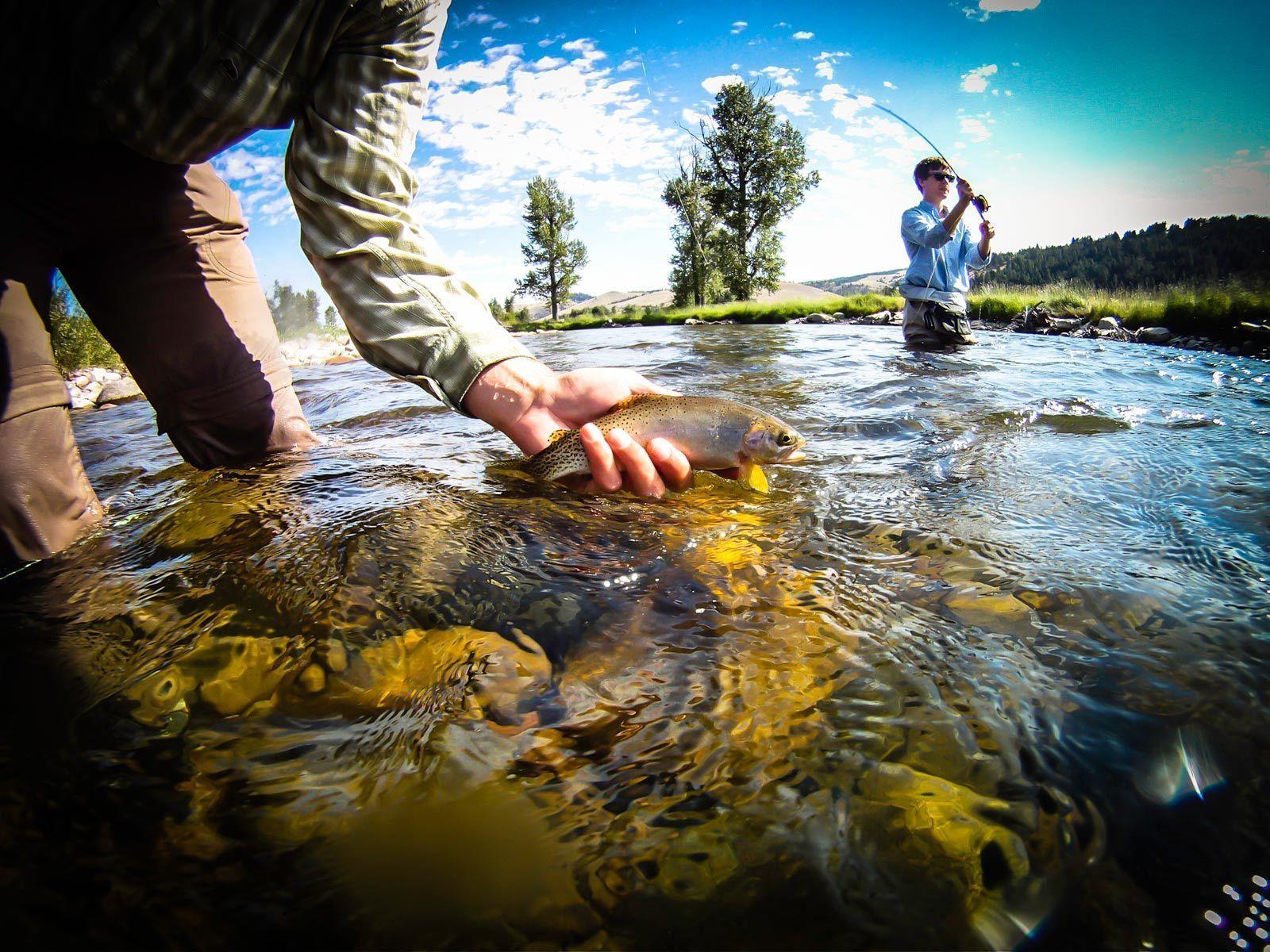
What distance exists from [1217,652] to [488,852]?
2066 millimetres

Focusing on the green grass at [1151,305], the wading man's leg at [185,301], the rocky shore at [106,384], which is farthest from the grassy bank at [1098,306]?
the rocky shore at [106,384]

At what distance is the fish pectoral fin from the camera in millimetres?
3115

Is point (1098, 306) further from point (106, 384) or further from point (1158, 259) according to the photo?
point (106, 384)

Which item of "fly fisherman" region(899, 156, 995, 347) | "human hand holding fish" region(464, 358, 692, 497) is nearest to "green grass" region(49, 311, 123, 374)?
"human hand holding fish" region(464, 358, 692, 497)

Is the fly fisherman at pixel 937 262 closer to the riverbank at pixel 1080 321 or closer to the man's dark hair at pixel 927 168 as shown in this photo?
the man's dark hair at pixel 927 168

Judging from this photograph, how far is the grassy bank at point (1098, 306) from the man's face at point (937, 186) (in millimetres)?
8069

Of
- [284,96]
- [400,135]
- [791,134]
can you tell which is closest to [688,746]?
[400,135]

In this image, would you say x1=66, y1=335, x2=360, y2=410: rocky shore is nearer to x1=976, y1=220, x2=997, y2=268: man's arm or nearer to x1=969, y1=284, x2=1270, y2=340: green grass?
x1=976, y1=220, x2=997, y2=268: man's arm

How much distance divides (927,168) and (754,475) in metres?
10.8

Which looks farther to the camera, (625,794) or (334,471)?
(334,471)

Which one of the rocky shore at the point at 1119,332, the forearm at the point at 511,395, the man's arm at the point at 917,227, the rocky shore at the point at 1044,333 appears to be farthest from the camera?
the rocky shore at the point at 1119,332

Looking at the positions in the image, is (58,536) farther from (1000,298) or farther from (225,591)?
(1000,298)

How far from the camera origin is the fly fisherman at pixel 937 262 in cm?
1069

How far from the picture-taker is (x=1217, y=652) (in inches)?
65.7
